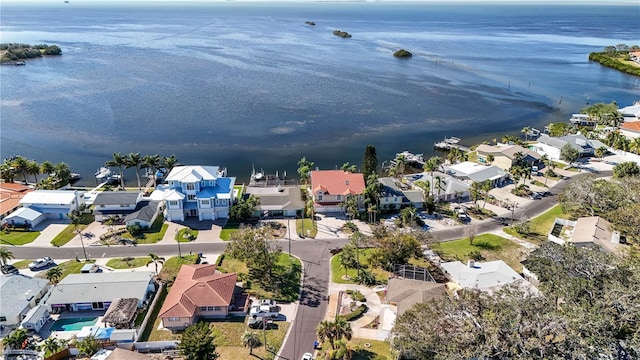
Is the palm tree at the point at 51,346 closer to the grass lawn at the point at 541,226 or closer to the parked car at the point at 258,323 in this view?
the parked car at the point at 258,323

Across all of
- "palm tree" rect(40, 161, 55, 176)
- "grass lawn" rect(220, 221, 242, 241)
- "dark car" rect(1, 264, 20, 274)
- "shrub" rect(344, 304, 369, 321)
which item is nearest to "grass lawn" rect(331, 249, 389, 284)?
"shrub" rect(344, 304, 369, 321)

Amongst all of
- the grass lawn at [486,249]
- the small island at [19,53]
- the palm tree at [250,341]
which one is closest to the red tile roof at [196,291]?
the palm tree at [250,341]

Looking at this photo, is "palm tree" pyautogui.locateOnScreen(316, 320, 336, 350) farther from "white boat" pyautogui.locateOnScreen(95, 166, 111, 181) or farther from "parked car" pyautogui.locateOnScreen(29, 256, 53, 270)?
"white boat" pyautogui.locateOnScreen(95, 166, 111, 181)

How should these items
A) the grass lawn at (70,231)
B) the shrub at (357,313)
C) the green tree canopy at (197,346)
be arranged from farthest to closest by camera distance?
the grass lawn at (70,231) → the shrub at (357,313) → the green tree canopy at (197,346)

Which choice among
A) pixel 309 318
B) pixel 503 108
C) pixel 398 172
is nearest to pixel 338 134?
pixel 398 172

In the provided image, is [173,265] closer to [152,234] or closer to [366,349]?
[152,234]

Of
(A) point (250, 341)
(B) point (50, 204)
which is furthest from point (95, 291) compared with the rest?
(B) point (50, 204)

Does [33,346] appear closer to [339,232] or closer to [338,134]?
[339,232]
